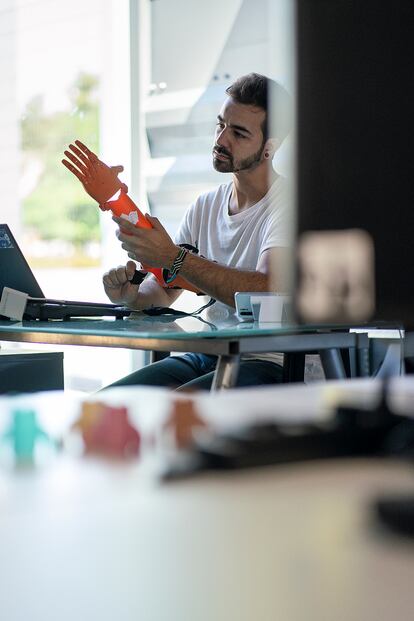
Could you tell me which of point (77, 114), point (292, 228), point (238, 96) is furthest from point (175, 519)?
point (77, 114)

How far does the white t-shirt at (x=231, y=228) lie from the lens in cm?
239

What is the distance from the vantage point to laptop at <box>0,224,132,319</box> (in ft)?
6.61

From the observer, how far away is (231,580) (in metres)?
0.35

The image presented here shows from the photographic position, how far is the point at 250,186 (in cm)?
254

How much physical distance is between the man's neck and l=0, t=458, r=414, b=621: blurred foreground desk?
7.05 feet

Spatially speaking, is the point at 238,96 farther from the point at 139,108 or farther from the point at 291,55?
the point at 291,55

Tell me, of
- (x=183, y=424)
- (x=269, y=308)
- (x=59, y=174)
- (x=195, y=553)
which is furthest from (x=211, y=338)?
(x=59, y=174)

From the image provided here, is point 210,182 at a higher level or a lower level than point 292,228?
higher

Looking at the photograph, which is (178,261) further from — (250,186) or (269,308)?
(250,186)

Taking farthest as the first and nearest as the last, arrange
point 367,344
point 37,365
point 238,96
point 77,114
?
1. point 77,114
2. point 238,96
3. point 37,365
4. point 367,344

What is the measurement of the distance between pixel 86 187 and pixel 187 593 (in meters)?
1.62

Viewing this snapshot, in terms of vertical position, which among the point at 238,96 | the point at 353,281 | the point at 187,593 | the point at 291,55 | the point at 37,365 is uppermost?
the point at 238,96

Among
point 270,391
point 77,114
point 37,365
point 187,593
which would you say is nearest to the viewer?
A: point 187,593

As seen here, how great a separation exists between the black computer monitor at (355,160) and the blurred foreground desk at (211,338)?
95 cm
